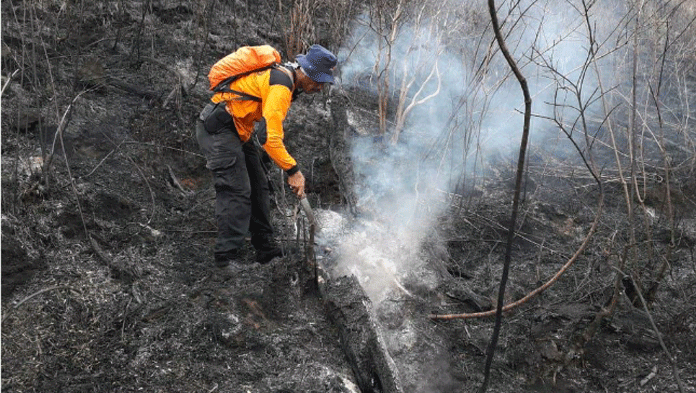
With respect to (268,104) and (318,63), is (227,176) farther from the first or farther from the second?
(318,63)

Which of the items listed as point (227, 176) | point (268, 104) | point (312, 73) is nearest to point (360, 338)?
point (227, 176)

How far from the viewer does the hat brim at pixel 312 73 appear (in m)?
3.58

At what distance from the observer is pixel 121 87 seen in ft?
16.7

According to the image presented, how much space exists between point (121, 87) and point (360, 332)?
3.34 metres

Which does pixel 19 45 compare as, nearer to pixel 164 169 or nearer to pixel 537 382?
pixel 164 169

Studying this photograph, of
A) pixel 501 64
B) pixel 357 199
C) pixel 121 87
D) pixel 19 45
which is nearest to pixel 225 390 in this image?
pixel 357 199

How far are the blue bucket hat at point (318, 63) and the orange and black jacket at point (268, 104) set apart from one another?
11 centimetres

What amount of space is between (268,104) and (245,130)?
16.7 inches

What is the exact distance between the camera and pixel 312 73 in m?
3.60

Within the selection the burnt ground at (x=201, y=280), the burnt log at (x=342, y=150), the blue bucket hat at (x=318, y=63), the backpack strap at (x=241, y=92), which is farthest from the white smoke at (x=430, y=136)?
the backpack strap at (x=241, y=92)

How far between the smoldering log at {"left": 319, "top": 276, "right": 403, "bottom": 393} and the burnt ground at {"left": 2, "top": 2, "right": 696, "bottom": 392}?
54mm

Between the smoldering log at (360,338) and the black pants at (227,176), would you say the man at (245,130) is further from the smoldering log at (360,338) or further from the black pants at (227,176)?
the smoldering log at (360,338)

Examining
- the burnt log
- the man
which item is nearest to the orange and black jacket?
the man

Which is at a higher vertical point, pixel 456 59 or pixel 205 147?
pixel 456 59
